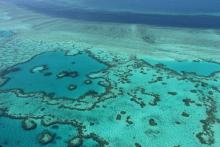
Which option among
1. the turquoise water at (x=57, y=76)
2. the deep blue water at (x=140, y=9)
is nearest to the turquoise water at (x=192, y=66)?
the turquoise water at (x=57, y=76)

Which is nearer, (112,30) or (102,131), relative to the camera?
(102,131)

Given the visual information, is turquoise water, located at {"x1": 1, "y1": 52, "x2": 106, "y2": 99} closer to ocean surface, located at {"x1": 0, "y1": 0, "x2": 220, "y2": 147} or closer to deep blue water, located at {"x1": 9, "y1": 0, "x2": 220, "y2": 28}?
ocean surface, located at {"x1": 0, "y1": 0, "x2": 220, "y2": 147}

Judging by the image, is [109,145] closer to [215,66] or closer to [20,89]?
[20,89]

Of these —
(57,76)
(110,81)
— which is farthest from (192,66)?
(57,76)

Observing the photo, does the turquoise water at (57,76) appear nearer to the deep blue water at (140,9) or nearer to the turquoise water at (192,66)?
the turquoise water at (192,66)

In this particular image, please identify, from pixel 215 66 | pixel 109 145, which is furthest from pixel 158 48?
pixel 109 145

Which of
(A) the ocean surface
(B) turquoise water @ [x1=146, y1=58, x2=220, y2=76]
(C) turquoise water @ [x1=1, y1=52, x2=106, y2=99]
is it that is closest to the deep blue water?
(A) the ocean surface

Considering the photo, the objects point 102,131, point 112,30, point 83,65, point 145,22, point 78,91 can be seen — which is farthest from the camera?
point 145,22
